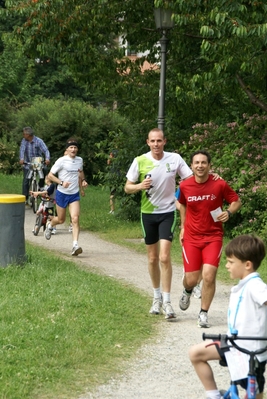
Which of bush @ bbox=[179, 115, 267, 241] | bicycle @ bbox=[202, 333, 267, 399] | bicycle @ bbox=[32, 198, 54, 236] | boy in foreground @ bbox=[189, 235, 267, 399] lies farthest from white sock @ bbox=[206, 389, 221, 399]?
bicycle @ bbox=[32, 198, 54, 236]

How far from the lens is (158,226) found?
977cm

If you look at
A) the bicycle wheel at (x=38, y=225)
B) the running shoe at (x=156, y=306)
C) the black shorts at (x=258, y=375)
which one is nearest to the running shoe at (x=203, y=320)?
the running shoe at (x=156, y=306)

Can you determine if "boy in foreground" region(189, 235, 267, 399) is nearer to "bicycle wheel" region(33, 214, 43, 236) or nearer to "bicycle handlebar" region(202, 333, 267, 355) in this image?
"bicycle handlebar" region(202, 333, 267, 355)

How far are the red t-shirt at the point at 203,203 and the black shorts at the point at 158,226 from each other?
0.46m

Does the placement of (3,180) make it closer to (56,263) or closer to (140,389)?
(56,263)

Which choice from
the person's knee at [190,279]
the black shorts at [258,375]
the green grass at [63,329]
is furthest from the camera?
the person's knee at [190,279]

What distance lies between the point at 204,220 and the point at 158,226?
793 mm

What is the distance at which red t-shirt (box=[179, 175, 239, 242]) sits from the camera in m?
9.02

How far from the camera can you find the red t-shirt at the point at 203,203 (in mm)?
9023

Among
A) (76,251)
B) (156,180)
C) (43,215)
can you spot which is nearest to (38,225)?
(43,215)

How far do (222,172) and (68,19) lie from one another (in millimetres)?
4092

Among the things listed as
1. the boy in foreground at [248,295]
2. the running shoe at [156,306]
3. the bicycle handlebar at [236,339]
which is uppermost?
the boy in foreground at [248,295]

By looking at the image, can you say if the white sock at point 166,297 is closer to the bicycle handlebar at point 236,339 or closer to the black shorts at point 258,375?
the black shorts at point 258,375

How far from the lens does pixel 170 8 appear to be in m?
15.4
